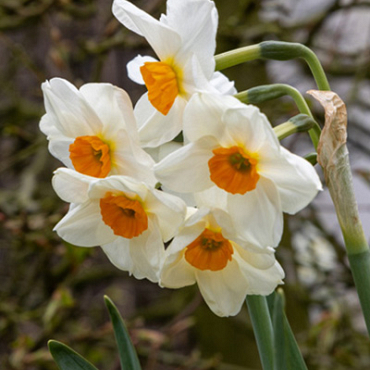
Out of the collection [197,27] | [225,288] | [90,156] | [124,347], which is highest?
[197,27]

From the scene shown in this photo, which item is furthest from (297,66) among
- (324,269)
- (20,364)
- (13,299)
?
(20,364)

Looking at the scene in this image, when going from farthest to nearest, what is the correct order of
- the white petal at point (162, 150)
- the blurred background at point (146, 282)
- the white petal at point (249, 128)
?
the blurred background at point (146, 282), the white petal at point (162, 150), the white petal at point (249, 128)

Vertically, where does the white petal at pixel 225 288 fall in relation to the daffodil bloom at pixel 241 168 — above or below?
below

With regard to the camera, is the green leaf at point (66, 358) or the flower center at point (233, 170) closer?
the flower center at point (233, 170)

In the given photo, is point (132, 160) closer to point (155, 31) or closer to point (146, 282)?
point (155, 31)

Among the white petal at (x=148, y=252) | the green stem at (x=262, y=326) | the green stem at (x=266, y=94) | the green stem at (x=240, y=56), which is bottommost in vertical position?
the green stem at (x=262, y=326)

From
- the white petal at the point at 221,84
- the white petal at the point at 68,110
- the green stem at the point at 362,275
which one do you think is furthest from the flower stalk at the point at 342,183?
the white petal at the point at 68,110

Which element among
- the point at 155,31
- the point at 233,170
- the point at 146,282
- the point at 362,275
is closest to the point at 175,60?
the point at 155,31

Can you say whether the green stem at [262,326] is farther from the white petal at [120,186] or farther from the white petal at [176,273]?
the white petal at [120,186]
